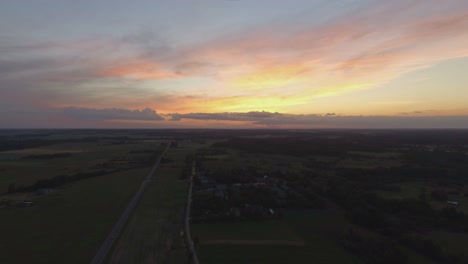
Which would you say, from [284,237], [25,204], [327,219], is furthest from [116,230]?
[327,219]

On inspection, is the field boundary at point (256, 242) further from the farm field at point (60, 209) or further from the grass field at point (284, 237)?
the farm field at point (60, 209)

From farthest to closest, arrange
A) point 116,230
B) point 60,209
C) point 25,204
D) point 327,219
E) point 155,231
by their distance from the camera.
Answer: point 25,204 → point 60,209 → point 327,219 → point 116,230 → point 155,231

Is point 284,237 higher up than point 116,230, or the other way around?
point 116,230

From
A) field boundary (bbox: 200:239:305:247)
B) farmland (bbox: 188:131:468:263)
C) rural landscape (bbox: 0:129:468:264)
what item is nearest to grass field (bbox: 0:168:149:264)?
rural landscape (bbox: 0:129:468:264)

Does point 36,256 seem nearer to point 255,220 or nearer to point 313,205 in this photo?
point 255,220

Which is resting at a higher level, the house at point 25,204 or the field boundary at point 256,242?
the house at point 25,204

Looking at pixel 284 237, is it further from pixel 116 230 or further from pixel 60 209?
pixel 60 209

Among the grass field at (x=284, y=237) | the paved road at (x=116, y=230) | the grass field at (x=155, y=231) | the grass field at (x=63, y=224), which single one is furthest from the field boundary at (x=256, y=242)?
the grass field at (x=63, y=224)

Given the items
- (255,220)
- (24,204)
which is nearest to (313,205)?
(255,220)

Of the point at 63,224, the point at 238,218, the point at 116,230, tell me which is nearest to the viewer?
the point at 116,230

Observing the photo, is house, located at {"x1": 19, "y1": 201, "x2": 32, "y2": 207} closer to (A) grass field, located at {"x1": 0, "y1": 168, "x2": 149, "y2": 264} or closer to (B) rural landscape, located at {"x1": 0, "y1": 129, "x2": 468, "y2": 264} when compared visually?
(B) rural landscape, located at {"x1": 0, "y1": 129, "x2": 468, "y2": 264}

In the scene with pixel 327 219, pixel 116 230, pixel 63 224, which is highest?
pixel 116 230
